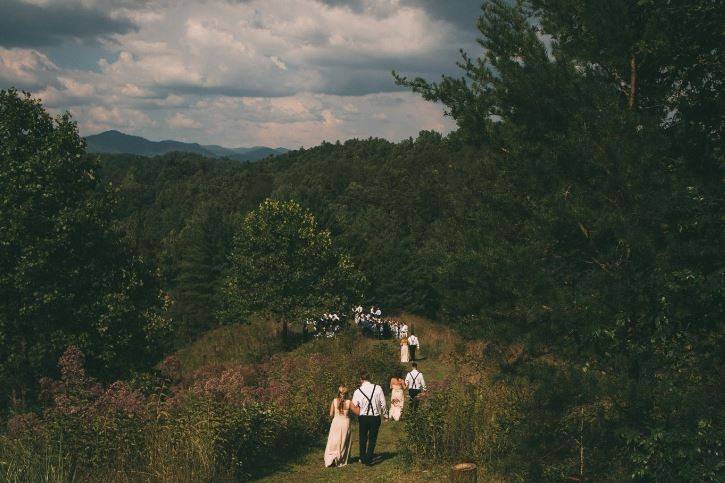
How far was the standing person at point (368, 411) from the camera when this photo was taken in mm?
10133

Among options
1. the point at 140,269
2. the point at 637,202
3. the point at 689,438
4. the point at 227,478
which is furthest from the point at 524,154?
the point at 140,269

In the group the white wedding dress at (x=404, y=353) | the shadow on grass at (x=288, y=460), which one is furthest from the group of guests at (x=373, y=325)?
the shadow on grass at (x=288, y=460)

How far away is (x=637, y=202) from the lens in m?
6.02

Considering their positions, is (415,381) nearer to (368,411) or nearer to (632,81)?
(368,411)

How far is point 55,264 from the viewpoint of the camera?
14.1m

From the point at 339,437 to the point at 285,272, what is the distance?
23911mm

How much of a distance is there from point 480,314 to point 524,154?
95.8 inches

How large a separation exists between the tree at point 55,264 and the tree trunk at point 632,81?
490 inches

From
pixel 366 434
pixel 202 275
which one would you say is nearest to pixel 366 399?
pixel 366 434

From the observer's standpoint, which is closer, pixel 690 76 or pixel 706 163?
pixel 706 163

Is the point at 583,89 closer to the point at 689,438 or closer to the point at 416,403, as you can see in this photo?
the point at 689,438

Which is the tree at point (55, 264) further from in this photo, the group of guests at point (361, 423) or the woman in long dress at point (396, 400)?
the group of guests at point (361, 423)

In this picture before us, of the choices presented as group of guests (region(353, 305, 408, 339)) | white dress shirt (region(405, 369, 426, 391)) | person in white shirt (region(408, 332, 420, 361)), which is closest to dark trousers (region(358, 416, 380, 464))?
white dress shirt (region(405, 369, 426, 391))

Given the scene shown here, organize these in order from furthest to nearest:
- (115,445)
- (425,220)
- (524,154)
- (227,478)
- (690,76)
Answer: (425,220) < (227,478) < (115,445) < (524,154) < (690,76)
